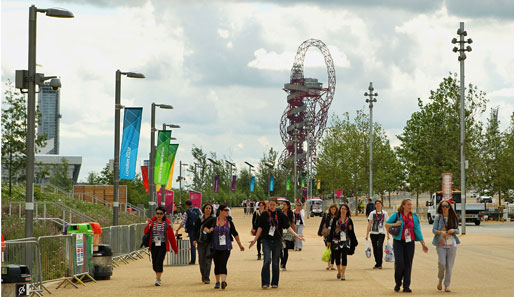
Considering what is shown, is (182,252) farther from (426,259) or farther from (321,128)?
(321,128)

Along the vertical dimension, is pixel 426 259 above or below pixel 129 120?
below

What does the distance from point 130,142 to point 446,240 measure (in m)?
15.1

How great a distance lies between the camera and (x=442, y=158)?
74.8 metres

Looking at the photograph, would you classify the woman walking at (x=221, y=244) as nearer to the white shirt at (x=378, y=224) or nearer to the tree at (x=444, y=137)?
the white shirt at (x=378, y=224)

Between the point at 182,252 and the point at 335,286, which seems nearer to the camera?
the point at 335,286

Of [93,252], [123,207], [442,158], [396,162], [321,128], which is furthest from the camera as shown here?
[321,128]

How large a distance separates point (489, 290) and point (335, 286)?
2.92m

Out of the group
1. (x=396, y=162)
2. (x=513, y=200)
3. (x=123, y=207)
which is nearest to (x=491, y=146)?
(x=513, y=200)

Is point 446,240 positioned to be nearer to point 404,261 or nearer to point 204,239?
point 404,261

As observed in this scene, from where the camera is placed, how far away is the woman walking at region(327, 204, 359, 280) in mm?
19125

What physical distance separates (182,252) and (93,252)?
18.4 ft

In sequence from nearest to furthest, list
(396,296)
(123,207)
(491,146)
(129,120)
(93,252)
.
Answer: (396,296), (93,252), (129,120), (123,207), (491,146)

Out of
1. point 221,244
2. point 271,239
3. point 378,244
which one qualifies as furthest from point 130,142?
point 271,239

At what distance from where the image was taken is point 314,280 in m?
19.2
